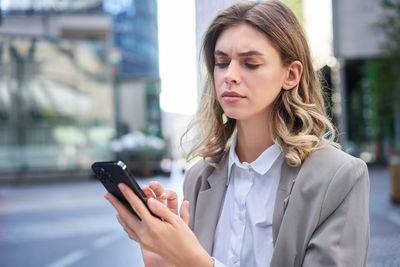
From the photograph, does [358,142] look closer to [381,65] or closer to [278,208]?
[381,65]

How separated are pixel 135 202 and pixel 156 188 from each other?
0.69 ft

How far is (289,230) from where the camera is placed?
4.58 ft

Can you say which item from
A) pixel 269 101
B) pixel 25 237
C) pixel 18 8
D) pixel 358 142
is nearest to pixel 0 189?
pixel 18 8

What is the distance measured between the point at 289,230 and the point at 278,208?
0.10 m

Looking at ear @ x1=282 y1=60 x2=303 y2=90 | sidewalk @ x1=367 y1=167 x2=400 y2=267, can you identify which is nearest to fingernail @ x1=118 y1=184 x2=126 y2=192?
ear @ x1=282 y1=60 x2=303 y2=90

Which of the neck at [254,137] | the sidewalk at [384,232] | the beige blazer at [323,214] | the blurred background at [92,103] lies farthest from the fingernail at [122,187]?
the blurred background at [92,103]

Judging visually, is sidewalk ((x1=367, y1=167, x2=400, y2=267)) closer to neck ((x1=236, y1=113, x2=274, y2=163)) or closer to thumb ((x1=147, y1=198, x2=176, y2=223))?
neck ((x1=236, y1=113, x2=274, y2=163))

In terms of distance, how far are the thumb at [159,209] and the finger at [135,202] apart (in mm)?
24

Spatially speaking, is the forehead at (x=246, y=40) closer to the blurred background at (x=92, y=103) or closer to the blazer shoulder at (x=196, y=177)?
the blazer shoulder at (x=196, y=177)

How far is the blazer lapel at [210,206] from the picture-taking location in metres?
1.64

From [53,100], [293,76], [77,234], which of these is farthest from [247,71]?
[53,100]

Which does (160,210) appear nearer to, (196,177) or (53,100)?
(196,177)

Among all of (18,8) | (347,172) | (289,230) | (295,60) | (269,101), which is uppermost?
(18,8)

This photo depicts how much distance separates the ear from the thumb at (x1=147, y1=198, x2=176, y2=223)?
691 mm
